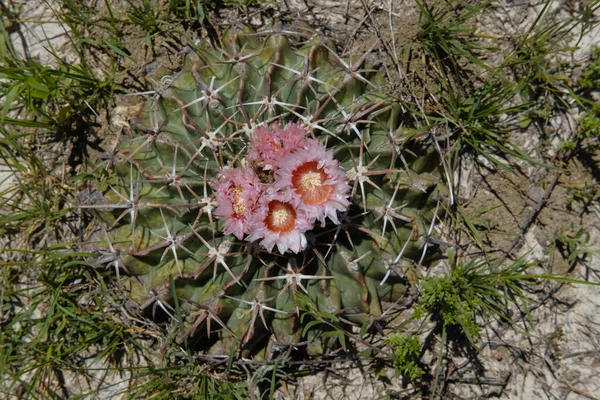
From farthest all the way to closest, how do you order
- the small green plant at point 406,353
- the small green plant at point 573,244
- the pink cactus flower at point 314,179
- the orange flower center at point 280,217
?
the small green plant at point 573,244 → the small green plant at point 406,353 → the orange flower center at point 280,217 → the pink cactus flower at point 314,179

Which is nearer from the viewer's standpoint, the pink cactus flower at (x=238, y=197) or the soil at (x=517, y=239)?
the pink cactus flower at (x=238, y=197)

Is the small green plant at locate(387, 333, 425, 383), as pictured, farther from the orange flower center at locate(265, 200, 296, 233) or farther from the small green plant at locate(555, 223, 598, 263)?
the orange flower center at locate(265, 200, 296, 233)

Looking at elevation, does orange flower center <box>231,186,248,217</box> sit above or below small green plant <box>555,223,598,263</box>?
above

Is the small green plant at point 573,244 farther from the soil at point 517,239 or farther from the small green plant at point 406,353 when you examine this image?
the small green plant at point 406,353

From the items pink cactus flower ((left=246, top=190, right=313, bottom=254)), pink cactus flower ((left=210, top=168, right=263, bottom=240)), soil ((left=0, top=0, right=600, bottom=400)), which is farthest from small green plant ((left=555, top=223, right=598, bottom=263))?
pink cactus flower ((left=210, top=168, right=263, bottom=240))

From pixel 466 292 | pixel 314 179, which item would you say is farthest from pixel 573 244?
pixel 314 179

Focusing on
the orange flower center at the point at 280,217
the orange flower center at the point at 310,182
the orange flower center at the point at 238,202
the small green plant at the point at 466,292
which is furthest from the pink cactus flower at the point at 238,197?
the small green plant at the point at 466,292
